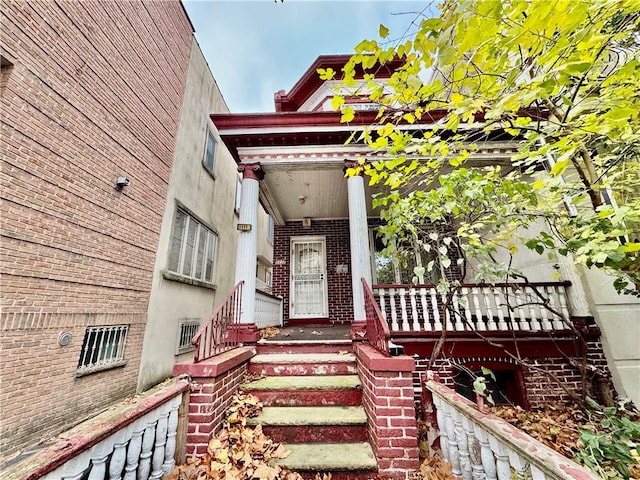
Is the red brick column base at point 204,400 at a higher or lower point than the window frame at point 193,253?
lower

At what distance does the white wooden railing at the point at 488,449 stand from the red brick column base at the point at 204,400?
1949 mm

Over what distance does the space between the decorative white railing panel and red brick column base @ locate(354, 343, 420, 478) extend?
1.65 metres

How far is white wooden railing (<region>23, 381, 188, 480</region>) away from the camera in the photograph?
111 centimetres

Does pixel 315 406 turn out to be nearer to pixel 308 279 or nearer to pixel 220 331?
pixel 220 331

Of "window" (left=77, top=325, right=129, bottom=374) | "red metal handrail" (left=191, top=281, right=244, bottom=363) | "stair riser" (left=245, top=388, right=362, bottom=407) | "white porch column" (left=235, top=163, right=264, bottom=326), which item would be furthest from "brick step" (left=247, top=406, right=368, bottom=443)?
"window" (left=77, top=325, right=129, bottom=374)

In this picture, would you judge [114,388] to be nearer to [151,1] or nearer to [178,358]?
[178,358]

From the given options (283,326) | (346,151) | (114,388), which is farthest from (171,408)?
(283,326)

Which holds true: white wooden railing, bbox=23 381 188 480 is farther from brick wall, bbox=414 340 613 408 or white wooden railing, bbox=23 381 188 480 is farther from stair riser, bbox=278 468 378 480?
brick wall, bbox=414 340 613 408

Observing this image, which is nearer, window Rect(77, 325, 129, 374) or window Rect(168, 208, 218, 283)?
window Rect(77, 325, 129, 374)

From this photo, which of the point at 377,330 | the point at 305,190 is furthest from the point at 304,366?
the point at 305,190

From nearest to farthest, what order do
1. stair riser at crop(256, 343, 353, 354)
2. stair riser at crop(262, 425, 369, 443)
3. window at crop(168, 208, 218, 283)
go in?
stair riser at crop(262, 425, 369, 443), stair riser at crop(256, 343, 353, 354), window at crop(168, 208, 218, 283)

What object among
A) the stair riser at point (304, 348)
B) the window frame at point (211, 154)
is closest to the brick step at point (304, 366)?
the stair riser at point (304, 348)

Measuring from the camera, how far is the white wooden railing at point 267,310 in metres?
4.81

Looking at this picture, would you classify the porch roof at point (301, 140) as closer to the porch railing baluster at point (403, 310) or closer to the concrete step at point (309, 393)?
the porch railing baluster at point (403, 310)
